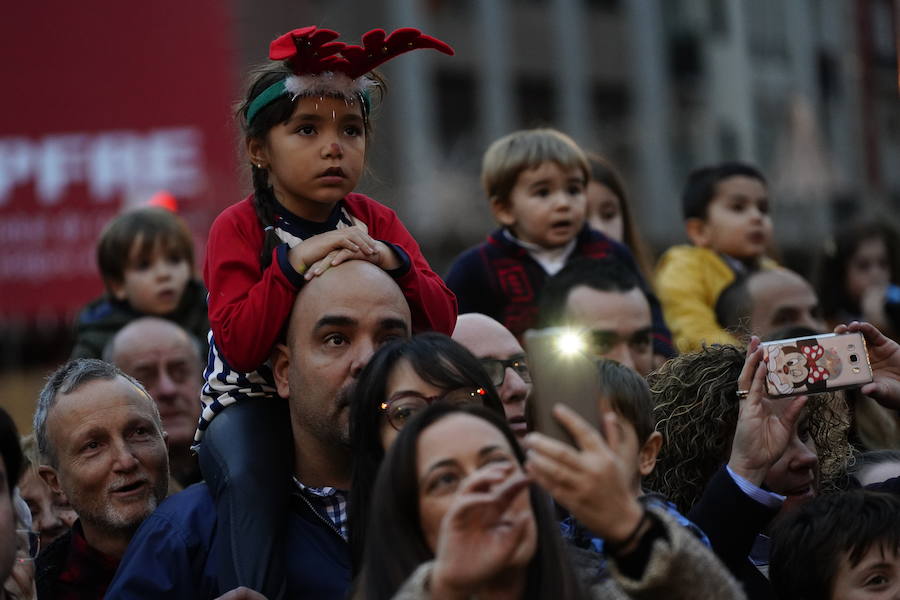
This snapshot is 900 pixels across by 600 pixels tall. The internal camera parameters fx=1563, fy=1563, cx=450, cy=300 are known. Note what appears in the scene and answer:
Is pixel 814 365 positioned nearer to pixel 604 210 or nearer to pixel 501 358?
pixel 501 358

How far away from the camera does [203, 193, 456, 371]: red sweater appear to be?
4.20m

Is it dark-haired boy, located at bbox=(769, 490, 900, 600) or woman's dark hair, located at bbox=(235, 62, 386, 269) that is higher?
woman's dark hair, located at bbox=(235, 62, 386, 269)

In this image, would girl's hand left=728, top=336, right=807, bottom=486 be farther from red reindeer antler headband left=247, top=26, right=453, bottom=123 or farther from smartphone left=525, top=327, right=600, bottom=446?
red reindeer antler headband left=247, top=26, right=453, bottom=123

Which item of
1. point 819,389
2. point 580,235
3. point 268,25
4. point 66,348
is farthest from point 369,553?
point 268,25

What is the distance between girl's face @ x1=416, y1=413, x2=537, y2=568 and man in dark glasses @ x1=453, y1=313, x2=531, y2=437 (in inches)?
55.1

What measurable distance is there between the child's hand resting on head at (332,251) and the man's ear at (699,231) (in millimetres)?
3258

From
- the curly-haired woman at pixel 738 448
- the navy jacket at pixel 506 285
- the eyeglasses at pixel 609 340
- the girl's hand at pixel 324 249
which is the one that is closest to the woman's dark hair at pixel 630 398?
the curly-haired woman at pixel 738 448

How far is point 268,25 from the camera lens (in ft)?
72.2

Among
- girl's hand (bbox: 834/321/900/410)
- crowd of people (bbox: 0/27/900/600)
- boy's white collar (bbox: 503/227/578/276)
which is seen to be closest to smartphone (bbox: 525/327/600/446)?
crowd of people (bbox: 0/27/900/600)

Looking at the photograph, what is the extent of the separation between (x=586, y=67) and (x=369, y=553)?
79.8ft

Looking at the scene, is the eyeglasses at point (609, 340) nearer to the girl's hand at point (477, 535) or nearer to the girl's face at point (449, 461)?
the girl's face at point (449, 461)

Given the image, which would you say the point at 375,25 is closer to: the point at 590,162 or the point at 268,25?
the point at 268,25

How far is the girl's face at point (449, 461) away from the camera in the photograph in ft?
10.9

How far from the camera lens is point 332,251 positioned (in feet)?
14.0
